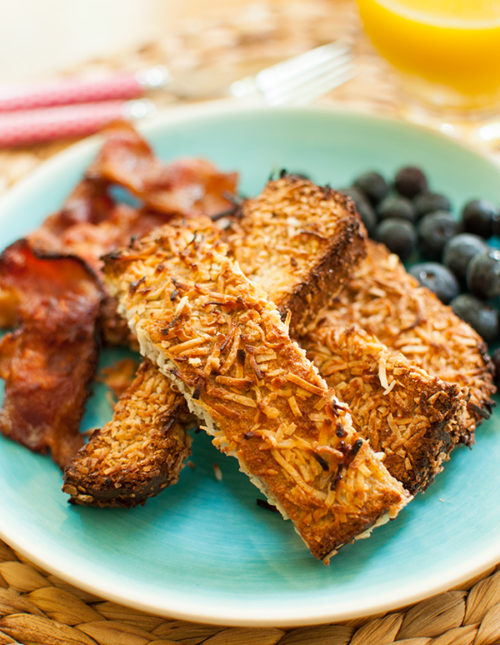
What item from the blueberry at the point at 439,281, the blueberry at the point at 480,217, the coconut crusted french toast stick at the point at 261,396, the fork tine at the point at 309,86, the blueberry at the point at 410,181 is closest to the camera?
the coconut crusted french toast stick at the point at 261,396

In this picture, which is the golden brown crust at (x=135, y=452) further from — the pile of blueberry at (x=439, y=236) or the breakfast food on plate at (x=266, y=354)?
the pile of blueberry at (x=439, y=236)

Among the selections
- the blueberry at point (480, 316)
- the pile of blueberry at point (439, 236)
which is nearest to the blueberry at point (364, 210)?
the pile of blueberry at point (439, 236)

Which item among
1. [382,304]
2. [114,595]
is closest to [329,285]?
[382,304]

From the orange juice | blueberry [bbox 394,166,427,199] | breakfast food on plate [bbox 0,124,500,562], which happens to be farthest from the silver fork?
breakfast food on plate [bbox 0,124,500,562]

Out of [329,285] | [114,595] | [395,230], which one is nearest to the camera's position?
[114,595]

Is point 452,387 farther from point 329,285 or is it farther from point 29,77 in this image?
point 29,77

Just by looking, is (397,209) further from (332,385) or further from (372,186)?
(332,385)

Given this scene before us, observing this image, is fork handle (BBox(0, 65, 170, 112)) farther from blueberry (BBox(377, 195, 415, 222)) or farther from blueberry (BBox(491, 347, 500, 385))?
blueberry (BBox(491, 347, 500, 385))
